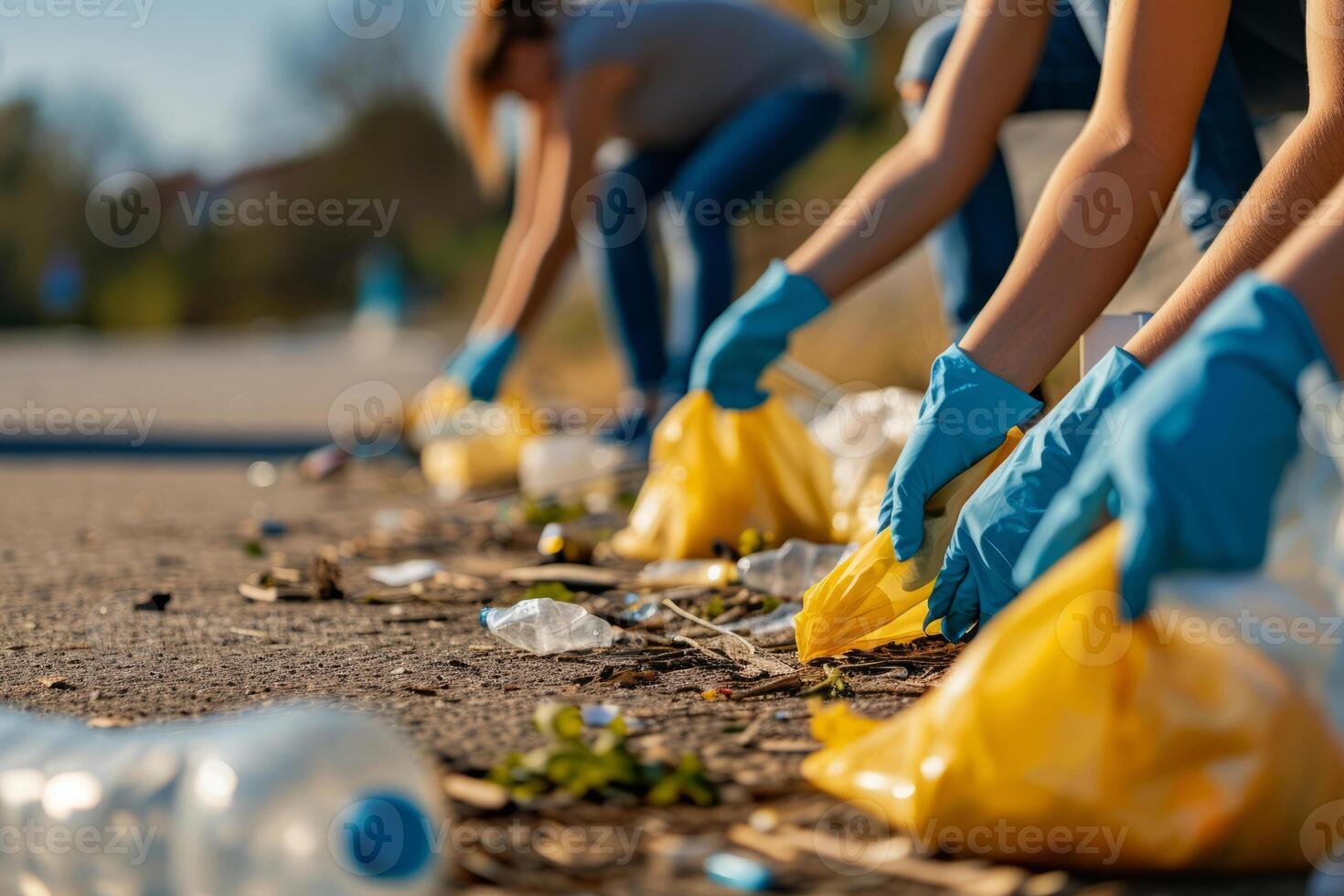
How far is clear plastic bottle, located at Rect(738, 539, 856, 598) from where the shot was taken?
2545 mm

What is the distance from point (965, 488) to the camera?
6.37 ft

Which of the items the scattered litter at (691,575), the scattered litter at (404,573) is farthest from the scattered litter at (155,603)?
the scattered litter at (691,575)

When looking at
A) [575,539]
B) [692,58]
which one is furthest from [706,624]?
[692,58]

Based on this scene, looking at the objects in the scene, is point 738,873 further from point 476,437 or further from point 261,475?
point 261,475

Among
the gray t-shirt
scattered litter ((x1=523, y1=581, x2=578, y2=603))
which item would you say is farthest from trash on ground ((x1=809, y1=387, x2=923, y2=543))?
the gray t-shirt

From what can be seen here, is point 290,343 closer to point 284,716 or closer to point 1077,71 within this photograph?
point 1077,71

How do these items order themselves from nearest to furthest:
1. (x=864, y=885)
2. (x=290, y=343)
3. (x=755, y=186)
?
(x=864, y=885), (x=755, y=186), (x=290, y=343)

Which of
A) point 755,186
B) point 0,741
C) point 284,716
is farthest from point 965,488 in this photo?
point 755,186

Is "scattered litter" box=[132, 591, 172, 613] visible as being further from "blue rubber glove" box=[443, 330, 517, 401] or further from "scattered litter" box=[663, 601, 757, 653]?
"blue rubber glove" box=[443, 330, 517, 401]

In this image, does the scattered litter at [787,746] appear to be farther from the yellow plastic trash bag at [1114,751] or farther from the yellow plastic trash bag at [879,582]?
the yellow plastic trash bag at [879,582]

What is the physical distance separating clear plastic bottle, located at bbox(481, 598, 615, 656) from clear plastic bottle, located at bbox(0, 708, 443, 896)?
0.91m

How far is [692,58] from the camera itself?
441cm

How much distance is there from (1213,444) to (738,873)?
1.90ft

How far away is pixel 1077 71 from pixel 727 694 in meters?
1.70
